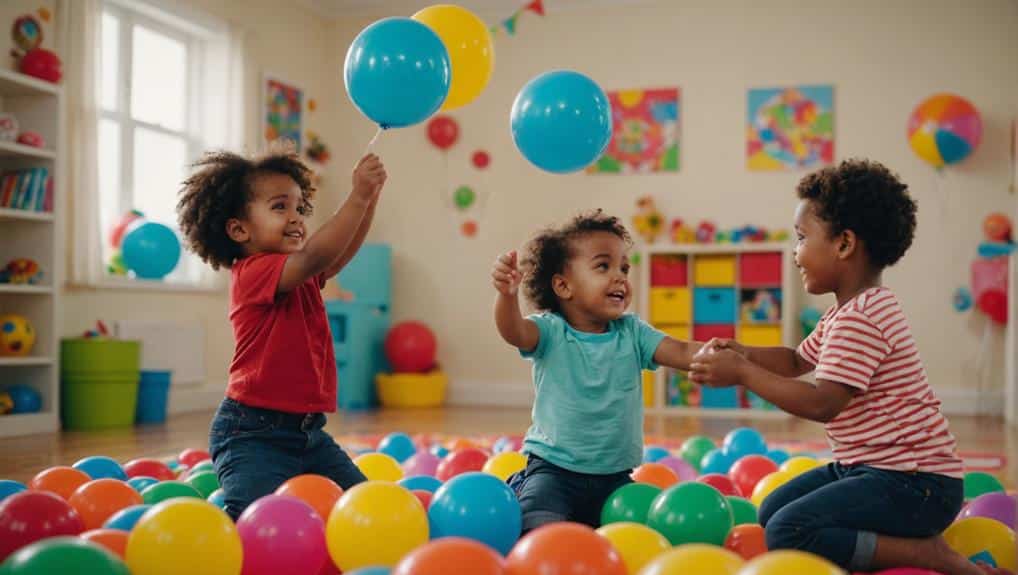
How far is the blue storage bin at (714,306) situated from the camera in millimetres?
5719

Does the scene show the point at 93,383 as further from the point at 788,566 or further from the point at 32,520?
the point at 788,566

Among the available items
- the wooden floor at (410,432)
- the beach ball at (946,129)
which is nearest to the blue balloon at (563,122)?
the wooden floor at (410,432)

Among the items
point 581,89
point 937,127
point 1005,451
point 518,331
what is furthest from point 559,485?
point 937,127

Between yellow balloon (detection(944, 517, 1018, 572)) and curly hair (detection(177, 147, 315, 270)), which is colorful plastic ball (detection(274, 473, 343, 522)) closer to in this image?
curly hair (detection(177, 147, 315, 270))

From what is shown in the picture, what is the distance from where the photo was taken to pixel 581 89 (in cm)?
233

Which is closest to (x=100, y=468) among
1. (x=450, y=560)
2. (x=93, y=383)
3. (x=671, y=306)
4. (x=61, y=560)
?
(x=61, y=560)

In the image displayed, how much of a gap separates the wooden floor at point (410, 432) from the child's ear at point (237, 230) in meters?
1.19

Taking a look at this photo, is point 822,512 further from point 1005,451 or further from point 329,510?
point 1005,451

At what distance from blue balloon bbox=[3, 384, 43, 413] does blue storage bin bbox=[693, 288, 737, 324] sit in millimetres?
3613

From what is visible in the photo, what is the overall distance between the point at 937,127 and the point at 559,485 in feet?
14.6

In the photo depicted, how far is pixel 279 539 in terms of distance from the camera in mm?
1464

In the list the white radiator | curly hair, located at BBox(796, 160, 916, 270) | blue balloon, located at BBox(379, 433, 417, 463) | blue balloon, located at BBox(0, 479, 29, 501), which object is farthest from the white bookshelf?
curly hair, located at BBox(796, 160, 916, 270)

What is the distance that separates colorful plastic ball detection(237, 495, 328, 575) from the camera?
146cm

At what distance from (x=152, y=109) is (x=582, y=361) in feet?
13.9
